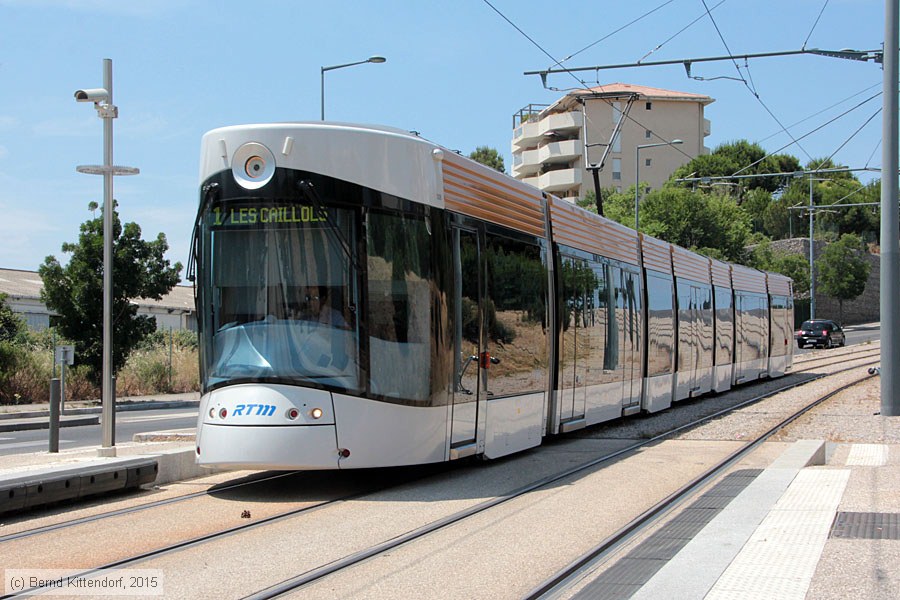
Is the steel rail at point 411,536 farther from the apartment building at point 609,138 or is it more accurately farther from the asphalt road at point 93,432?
the apartment building at point 609,138

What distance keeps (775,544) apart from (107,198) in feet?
25.3

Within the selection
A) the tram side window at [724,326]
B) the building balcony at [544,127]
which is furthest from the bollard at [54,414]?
the building balcony at [544,127]

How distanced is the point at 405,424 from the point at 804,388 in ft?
61.0

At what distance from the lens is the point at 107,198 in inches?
436

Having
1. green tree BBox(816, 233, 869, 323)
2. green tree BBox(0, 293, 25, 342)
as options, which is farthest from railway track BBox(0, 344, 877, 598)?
green tree BBox(816, 233, 869, 323)

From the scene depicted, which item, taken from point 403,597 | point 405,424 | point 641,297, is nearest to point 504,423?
point 405,424

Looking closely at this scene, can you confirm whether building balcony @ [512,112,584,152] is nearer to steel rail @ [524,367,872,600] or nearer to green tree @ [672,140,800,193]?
green tree @ [672,140,800,193]

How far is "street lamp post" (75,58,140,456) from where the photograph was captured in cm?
1089

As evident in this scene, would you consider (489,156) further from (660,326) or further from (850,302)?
(660,326)

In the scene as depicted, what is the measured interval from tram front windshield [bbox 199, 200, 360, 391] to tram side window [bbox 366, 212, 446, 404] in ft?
0.70

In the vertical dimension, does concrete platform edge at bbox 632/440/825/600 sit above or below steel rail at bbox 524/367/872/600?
above

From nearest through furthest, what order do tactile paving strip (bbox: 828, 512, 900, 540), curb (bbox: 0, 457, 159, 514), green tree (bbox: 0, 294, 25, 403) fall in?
tactile paving strip (bbox: 828, 512, 900, 540) → curb (bbox: 0, 457, 159, 514) → green tree (bbox: 0, 294, 25, 403)

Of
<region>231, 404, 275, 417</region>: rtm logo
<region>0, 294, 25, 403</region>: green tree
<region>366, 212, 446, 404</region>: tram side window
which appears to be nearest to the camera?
<region>231, 404, 275, 417</region>: rtm logo

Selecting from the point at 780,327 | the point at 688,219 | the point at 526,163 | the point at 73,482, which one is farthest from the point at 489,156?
the point at 73,482
